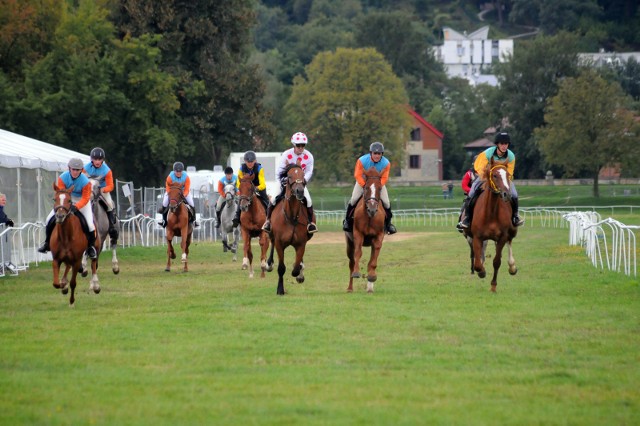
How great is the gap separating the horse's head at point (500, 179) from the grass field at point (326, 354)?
171cm

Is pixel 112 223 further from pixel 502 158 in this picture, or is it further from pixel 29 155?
pixel 29 155

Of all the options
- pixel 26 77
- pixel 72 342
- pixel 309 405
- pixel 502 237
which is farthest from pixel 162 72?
pixel 309 405

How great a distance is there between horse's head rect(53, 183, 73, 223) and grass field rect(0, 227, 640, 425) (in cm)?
145

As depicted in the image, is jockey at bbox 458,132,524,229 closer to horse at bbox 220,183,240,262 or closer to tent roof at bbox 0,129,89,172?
horse at bbox 220,183,240,262

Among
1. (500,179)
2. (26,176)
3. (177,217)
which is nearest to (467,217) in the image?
(500,179)

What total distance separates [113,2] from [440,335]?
55882 millimetres

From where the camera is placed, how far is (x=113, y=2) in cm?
6656

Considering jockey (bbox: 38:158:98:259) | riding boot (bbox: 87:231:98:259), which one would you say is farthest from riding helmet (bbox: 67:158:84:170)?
riding boot (bbox: 87:231:98:259)

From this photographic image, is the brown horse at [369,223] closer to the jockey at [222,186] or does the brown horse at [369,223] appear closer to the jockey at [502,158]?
the jockey at [502,158]

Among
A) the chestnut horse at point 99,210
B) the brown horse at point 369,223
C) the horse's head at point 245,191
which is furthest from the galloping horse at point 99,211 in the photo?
the brown horse at point 369,223

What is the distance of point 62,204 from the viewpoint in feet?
58.7

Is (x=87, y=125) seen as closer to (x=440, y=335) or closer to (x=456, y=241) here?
(x=456, y=241)

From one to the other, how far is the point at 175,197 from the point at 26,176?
540cm

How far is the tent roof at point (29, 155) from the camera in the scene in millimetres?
29527
